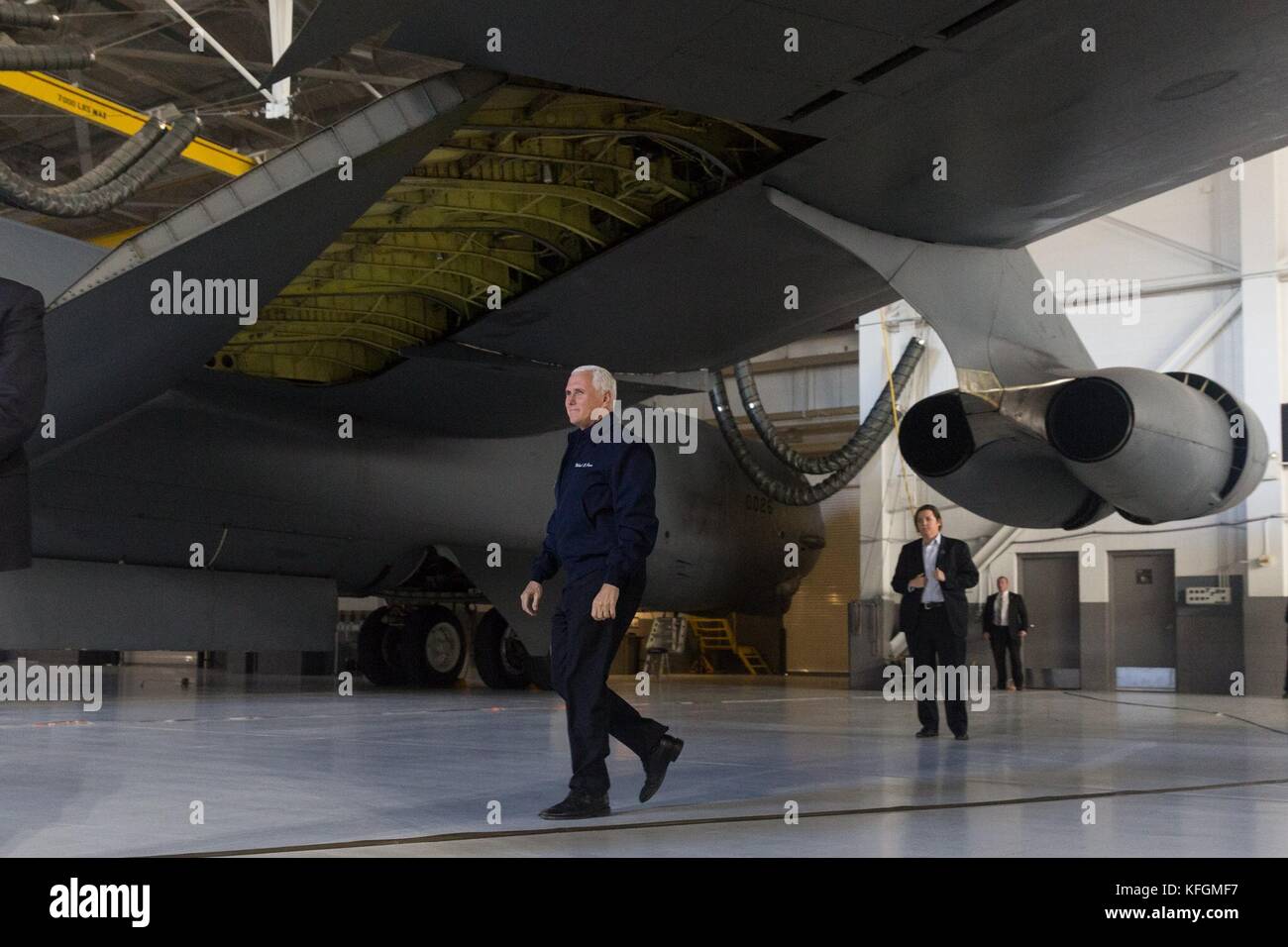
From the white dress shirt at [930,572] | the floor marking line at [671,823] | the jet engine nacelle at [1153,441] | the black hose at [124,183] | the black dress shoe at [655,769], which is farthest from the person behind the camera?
the black hose at [124,183]

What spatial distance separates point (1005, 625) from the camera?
18.2 meters

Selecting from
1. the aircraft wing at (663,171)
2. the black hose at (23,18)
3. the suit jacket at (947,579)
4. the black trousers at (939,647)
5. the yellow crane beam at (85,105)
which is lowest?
the black trousers at (939,647)

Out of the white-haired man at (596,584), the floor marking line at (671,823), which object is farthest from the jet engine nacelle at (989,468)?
the white-haired man at (596,584)

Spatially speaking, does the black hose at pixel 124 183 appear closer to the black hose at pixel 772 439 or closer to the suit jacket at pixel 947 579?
the suit jacket at pixel 947 579

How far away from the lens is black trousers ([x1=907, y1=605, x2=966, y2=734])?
8.47 m

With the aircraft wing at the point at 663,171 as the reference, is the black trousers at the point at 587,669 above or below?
below

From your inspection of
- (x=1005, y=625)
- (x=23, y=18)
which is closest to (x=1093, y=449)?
(x=23, y=18)

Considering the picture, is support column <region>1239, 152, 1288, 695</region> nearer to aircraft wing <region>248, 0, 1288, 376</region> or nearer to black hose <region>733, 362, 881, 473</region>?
black hose <region>733, 362, 881, 473</region>

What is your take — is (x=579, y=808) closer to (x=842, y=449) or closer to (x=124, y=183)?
(x=124, y=183)

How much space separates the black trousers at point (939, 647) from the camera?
27.8ft

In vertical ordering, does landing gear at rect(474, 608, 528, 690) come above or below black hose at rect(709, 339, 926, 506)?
below

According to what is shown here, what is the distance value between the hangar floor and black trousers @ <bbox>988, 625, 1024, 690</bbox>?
6.93 metres

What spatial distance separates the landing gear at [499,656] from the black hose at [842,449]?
3.86 meters

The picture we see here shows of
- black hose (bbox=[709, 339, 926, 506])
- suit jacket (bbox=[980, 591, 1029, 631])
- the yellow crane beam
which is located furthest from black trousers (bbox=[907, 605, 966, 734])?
the yellow crane beam
